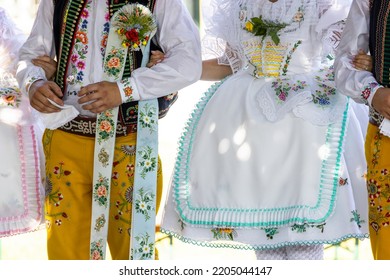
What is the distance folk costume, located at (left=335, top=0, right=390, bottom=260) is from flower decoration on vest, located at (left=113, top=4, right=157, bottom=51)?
2.53 ft

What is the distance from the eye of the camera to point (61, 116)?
331 cm

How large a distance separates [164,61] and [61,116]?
46 cm

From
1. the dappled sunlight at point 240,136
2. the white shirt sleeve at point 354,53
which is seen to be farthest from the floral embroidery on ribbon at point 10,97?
the white shirt sleeve at point 354,53

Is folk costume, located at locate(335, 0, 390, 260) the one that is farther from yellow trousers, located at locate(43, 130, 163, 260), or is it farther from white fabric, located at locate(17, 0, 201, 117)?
yellow trousers, located at locate(43, 130, 163, 260)

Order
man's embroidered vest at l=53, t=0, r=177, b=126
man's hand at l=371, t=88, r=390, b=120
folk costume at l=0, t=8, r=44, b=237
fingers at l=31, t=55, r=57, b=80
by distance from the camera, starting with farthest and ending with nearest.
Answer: folk costume at l=0, t=8, r=44, b=237, fingers at l=31, t=55, r=57, b=80, man's embroidered vest at l=53, t=0, r=177, b=126, man's hand at l=371, t=88, r=390, b=120

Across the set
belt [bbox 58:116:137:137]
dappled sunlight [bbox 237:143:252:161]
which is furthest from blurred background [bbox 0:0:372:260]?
belt [bbox 58:116:137:137]

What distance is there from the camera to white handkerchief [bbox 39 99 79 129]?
3291 millimetres

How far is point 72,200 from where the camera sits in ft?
11.1

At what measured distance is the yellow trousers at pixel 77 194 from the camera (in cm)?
334

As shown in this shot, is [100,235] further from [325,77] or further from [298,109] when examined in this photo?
[325,77]

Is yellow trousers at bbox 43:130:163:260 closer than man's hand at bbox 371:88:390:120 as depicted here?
No

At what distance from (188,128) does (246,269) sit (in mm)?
745

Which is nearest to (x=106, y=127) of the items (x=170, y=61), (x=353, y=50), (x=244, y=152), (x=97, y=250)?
(x=170, y=61)

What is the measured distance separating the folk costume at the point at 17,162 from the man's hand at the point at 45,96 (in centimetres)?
33
